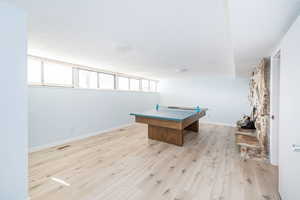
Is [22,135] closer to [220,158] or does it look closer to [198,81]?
[220,158]

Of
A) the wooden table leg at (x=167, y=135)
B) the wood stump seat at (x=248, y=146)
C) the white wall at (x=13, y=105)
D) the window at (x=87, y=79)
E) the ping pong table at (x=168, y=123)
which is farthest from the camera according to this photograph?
the window at (x=87, y=79)

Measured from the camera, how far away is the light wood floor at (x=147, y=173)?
5.31ft

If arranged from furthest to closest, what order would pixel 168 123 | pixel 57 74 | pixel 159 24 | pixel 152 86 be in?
1. pixel 152 86
2. pixel 57 74
3. pixel 168 123
4. pixel 159 24

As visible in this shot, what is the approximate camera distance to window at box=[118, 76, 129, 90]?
501 cm

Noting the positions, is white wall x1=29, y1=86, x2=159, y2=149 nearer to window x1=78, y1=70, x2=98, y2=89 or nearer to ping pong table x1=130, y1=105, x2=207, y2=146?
window x1=78, y1=70, x2=98, y2=89

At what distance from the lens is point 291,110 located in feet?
3.89

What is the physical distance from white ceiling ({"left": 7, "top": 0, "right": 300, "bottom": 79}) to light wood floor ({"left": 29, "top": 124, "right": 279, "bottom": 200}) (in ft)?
6.32

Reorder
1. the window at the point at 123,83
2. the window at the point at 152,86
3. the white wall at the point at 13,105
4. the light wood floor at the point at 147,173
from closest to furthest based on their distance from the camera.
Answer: the white wall at the point at 13,105
the light wood floor at the point at 147,173
the window at the point at 123,83
the window at the point at 152,86

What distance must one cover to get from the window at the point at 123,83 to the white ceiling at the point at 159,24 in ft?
8.52

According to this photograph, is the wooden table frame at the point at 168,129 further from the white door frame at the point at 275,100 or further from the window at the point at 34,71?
the window at the point at 34,71

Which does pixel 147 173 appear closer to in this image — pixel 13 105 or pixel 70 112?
pixel 13 105

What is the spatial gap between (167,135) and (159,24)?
259 centimetres

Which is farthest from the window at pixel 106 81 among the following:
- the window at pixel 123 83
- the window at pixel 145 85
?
the window at pixel 145 85

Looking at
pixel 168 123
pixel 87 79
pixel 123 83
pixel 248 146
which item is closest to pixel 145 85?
pixel 123 83
